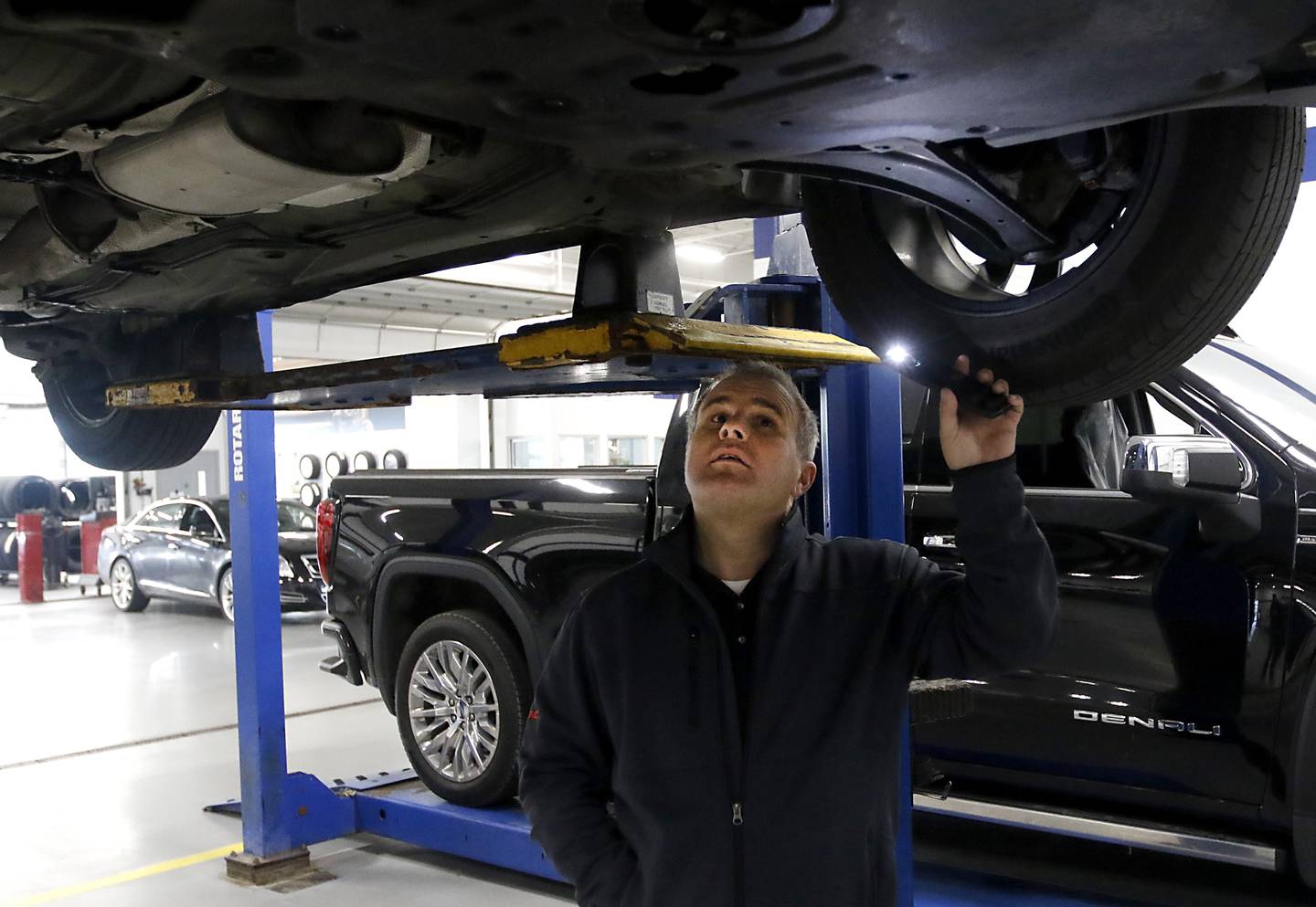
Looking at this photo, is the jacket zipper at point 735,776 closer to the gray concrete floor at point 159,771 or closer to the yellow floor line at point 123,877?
Result: the gray concrete floor at point 159,771

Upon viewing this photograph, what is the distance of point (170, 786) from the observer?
17.7 ft

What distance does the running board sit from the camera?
3139 mm

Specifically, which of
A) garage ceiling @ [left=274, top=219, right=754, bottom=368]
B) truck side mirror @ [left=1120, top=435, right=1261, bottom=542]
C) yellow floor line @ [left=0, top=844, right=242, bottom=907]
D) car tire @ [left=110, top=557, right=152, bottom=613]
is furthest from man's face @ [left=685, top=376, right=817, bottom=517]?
car tire @ [left=110, top=557, right=152, bottom=613]

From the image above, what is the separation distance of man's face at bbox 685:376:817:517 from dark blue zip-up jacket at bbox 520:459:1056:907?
66 millimetres

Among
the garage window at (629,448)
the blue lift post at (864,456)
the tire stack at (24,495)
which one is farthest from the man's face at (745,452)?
the tire stack at (24,495)

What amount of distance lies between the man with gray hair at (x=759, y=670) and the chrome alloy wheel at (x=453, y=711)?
2552 millimetres

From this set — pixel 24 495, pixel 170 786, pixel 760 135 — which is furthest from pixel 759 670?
pixel 24 495

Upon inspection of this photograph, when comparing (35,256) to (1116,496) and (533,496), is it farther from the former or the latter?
(1116,496)

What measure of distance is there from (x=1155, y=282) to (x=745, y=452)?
0.64 meters

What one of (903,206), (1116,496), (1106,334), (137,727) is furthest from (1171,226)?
(137,727)

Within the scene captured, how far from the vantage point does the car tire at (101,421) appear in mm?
4059

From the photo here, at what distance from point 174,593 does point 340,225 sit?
9208 millimetres

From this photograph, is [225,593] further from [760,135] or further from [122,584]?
[760,135]

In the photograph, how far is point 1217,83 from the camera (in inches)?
56.9
